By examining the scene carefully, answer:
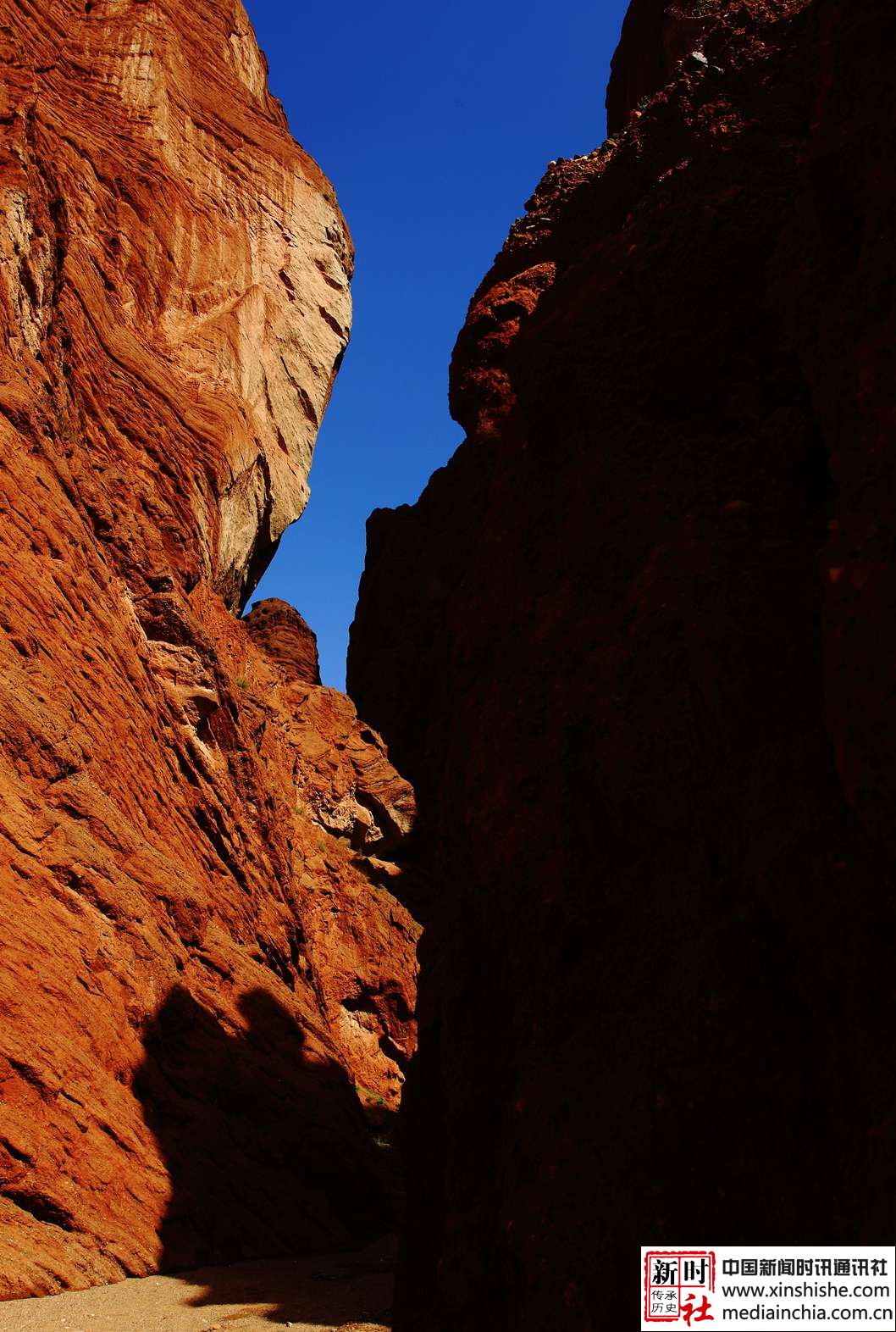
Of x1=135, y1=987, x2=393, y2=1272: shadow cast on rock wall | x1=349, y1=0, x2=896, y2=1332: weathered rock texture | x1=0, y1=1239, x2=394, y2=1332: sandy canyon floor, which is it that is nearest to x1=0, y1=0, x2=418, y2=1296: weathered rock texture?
x1=135, y1=987, x2=393, y2=1272: shadow cast on rock wall

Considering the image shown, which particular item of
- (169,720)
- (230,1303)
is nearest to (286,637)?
(169,720)

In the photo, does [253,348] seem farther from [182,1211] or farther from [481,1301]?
[481,1301]

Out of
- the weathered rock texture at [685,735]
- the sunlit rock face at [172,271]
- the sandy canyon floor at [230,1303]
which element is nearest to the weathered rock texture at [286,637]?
the sunlit rock face at [172,271]

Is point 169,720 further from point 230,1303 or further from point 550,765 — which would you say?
point 550,765

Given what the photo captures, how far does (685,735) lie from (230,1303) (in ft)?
26.3

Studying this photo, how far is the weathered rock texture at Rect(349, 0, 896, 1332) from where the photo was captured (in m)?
5.18

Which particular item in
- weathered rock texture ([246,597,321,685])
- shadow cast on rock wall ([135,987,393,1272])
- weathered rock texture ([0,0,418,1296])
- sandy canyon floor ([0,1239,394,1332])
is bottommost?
sandy canyon floor ([0,1239,394,1332])

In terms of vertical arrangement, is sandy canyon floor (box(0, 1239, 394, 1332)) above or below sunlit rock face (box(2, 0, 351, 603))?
below

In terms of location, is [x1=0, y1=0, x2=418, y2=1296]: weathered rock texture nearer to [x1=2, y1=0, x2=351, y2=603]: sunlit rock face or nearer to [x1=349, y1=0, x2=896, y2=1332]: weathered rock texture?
[x1=2, y1=0, x2=351, y2=603]: sunlit rock face

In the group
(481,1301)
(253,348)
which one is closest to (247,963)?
(481,1301)

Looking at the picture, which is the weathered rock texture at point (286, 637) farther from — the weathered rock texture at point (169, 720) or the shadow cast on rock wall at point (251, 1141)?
the shadow cast on rock wall at point (251, 1141)

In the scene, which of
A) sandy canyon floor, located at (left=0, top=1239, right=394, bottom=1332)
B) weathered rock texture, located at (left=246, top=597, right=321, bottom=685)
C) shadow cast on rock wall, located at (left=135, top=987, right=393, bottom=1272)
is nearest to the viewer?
sandy canyon floor, located at (left=0, top=1239, right=394, bottom=1332)

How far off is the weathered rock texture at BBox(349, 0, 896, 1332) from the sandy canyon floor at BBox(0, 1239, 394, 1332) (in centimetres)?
243

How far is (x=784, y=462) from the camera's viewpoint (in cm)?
664
